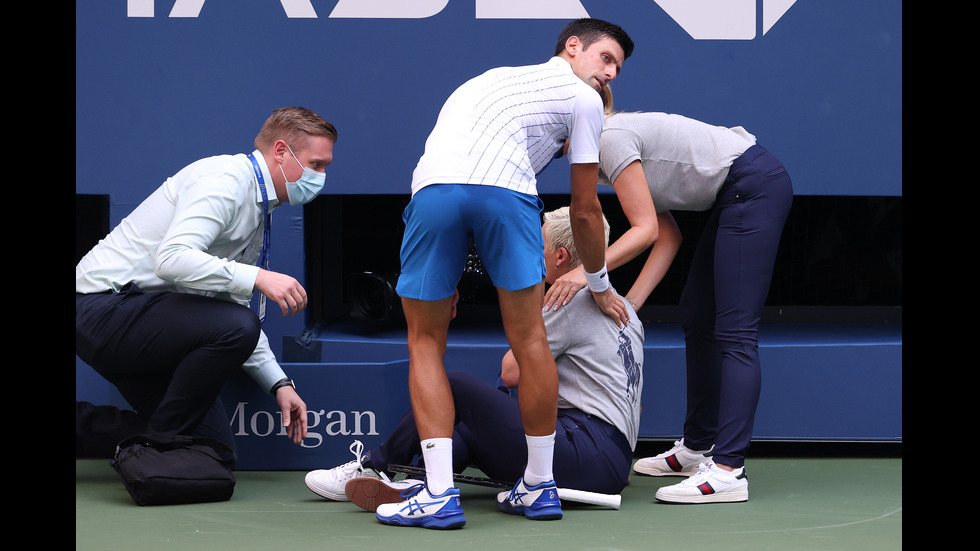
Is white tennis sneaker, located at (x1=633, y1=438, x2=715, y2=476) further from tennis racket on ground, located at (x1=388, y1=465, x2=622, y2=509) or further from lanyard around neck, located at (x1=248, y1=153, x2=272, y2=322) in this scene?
lanyard around neck, located at (x1=248, y1=153, x2=272, y2=322)

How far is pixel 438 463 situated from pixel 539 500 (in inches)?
10.8

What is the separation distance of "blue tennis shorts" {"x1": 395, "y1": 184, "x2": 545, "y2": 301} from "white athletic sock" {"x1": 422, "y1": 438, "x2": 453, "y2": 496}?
32 cm

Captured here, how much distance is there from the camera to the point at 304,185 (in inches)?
112

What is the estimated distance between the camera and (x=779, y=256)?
4.34m

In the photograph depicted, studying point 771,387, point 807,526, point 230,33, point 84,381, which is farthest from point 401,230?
point 807,526

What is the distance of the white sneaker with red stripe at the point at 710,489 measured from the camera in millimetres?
2521

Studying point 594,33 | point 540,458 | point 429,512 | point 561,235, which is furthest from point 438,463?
point 594,33

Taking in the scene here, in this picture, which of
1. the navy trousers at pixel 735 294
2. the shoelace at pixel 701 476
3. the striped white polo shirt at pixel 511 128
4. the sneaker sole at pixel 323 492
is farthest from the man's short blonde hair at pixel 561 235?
the sneaker sole at pixel 323 492

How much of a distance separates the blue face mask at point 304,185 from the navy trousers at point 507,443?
0.79 meters

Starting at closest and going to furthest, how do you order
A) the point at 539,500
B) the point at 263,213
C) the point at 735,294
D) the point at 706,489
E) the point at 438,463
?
1. the point at 438,463
2. the point at 539,500
3. the point at 706,489
4. the point at 735,294
5. the point at 263,213

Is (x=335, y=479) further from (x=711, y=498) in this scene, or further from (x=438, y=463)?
(x=711, y=498)

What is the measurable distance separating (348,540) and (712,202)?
1.37 meters

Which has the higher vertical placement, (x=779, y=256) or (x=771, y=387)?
(x=779, y=256)

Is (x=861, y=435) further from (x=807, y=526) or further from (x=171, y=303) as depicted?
(x=171, y=303)
